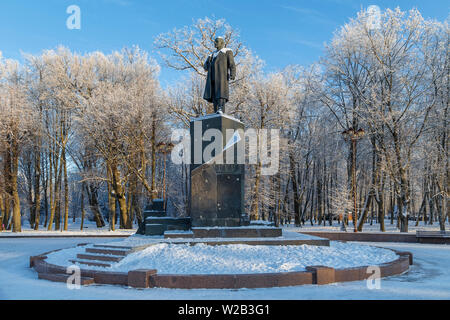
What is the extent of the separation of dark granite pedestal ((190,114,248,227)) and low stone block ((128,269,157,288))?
10.6ft

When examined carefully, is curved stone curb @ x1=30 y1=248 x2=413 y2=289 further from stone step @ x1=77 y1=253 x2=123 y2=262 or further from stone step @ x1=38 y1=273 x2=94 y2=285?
stone step @ x1=77 y1=253 x2=123 y2=262

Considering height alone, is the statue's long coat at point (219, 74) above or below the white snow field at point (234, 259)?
above

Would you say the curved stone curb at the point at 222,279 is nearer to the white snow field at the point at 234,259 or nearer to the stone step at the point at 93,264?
the white snow field at the point at 234,259

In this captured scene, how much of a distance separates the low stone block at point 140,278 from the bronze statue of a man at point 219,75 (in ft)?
18.5

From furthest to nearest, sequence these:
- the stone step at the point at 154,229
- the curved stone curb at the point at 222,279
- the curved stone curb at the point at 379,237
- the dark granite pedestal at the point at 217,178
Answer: the curved stone curb at the point at 379,237 → the stone step at the point at 154,229 → the dark granite pedestal at the point at 217,178 → the curved stone curb at the point at 222,279

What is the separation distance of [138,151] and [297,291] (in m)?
19.4

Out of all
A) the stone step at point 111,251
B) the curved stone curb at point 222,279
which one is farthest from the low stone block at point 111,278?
the stone step at point 111,251

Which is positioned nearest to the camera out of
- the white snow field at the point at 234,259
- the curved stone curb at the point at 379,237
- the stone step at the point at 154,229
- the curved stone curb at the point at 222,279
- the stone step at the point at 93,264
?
the curved stone curb at the point at 222,279

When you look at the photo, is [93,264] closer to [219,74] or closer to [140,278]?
[140,278]

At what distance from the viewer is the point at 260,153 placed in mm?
24672

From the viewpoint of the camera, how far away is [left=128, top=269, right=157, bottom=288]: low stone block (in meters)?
6.79

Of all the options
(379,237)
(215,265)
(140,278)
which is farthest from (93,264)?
(379,237)

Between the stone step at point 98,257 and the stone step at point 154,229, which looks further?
the stone step at point 154,229

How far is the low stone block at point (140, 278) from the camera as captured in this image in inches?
267
